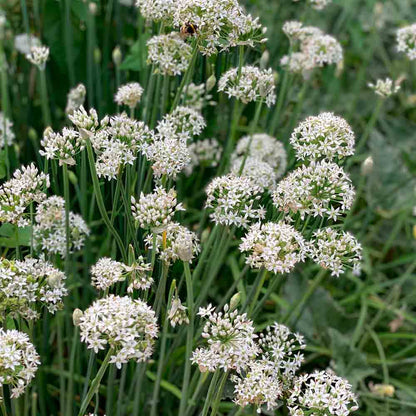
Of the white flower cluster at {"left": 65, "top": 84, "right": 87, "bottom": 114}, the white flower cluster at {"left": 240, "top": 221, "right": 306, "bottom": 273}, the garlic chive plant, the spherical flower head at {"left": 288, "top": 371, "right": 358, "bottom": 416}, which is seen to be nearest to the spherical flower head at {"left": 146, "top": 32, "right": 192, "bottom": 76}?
the garlic chive plant

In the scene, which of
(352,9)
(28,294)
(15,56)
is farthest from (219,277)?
(352,9)

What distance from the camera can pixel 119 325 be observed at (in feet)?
3.11

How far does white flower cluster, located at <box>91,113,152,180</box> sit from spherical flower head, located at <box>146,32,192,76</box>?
30 cm

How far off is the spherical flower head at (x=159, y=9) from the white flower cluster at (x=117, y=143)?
1.05 feet

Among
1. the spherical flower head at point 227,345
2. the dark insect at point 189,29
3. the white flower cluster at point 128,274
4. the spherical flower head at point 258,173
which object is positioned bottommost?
the spherical flower head at point 227,345

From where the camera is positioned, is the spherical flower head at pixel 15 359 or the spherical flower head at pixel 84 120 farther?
the spherical flower head at pixel 84 120

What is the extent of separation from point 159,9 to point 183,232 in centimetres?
57

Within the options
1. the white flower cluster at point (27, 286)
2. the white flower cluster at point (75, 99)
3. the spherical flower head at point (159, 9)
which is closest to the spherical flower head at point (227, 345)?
the white flower cluster at point (27, 286)

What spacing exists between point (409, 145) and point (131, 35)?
4.67ft

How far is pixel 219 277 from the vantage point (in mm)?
2109

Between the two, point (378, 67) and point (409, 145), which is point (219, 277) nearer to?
point (409, 145)

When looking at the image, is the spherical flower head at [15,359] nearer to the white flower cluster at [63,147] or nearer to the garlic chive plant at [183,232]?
the garlic chive plant at [183,232]

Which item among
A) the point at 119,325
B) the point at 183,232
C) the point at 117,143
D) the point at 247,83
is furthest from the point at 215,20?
the point at 119,325

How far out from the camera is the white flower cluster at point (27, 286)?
1.09 metres
